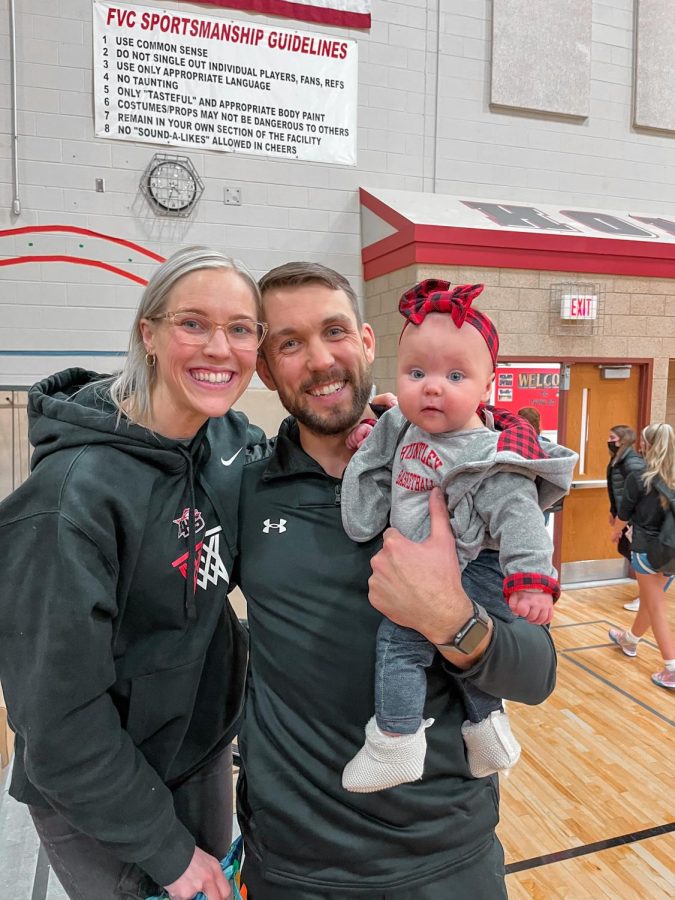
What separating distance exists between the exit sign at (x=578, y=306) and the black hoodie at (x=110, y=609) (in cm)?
503

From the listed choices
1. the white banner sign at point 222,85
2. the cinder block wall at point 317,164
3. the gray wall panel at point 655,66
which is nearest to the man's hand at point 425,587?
the cinder block wall at point 317,164

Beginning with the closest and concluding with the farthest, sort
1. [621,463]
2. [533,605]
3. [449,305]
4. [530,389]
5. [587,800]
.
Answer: [533,605], [449,305], [587,800], [621,463], [530,389]

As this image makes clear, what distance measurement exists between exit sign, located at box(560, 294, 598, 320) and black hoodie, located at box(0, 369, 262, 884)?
16.5ft

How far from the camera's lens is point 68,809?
1.18 metres

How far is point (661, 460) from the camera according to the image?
175 inches

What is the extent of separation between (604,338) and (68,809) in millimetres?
5978

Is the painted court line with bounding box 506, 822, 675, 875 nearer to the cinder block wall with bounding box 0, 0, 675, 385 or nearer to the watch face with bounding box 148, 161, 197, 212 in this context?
the cinder block wall with bounding box 0, 0, 675, 385

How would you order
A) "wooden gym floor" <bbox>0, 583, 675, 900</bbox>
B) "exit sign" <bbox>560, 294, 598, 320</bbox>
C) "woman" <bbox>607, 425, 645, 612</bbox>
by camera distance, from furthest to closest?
"exit sign" <bbox>560, 294, 598, 320</bbox> < "woman" <bbox>607, 425, 645, 612</bbox> < "wooden gym floor" <bbox>0, 583, 675, 900</bbox>

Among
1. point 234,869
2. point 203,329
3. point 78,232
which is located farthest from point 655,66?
point 234,869

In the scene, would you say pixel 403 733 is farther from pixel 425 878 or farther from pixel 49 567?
pixel 49 567

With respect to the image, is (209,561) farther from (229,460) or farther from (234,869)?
(234,869)

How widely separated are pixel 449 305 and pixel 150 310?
618 mm

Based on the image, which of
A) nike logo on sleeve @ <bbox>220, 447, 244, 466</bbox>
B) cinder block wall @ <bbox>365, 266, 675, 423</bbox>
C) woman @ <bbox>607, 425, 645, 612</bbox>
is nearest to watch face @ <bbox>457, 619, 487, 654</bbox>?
nike logo on sleeve @ <bbox>220, 447, 244, 466</bbox>

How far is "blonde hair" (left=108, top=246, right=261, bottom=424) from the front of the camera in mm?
1315
